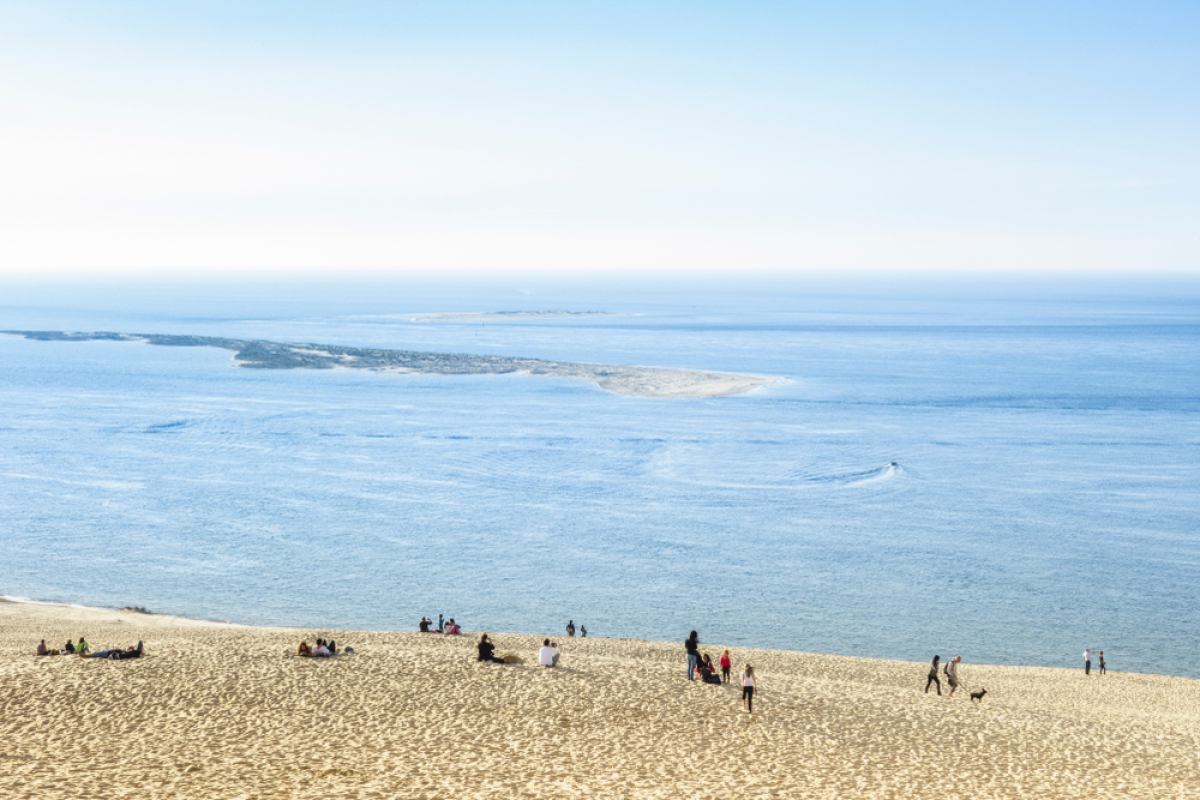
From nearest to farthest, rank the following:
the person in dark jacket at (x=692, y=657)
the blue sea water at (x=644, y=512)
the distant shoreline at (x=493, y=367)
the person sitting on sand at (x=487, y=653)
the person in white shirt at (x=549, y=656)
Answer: the person in dark jacket at (x=692, y=657) < the person in white shirt at (x=549, y=656) < the person sitting on sand at (x=487, y=653) < the blue sea water at (x=644, y=512) < the distant shoreline at (x=493, y=367)

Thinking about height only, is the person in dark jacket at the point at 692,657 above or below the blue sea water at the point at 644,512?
above

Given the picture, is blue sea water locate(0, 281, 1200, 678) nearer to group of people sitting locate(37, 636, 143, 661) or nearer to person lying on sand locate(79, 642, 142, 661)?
group of people sitting locate(37, 636, 143, 661)

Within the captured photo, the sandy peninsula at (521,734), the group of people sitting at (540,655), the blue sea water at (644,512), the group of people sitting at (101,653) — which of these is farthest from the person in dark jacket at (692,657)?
the group of people sitting at (101,653)

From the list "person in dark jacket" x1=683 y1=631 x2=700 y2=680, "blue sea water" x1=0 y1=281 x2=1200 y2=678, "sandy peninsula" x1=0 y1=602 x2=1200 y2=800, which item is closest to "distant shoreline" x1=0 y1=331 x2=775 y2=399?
"blue sea water" x1=0 y1=281 x2=1200 y2=678

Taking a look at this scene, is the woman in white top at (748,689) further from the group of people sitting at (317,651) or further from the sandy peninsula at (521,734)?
the group of people sitting at (317,651)

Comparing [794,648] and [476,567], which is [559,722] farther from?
[476,567]

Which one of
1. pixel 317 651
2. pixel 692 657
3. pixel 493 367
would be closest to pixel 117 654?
pixel 317 651
